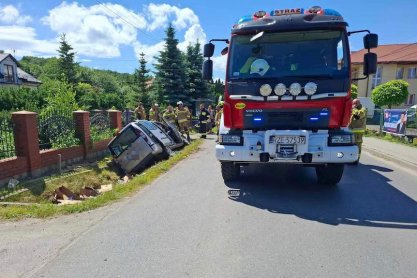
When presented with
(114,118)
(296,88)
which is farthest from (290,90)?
(114,118)

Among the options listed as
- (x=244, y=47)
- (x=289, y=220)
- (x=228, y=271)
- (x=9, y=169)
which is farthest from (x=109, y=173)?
(x=228, y=271)

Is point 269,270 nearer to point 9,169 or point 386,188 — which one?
point 386,188

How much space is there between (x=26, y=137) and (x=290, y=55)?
602 cm

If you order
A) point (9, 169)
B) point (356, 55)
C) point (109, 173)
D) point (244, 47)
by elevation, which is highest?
point (356, 55)

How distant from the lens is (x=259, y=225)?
450 centimetres

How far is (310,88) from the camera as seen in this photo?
214 inches

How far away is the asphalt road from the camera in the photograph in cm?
337

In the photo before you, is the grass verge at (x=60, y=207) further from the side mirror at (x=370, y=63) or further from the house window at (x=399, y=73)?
the house window at (x=399, y=73)

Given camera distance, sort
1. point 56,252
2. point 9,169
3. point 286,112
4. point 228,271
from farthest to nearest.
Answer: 1. point 9,169
2. point 286,112
3. point 56,252
4. point 228,271

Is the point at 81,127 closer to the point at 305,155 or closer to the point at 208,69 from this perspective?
the point at 208,69

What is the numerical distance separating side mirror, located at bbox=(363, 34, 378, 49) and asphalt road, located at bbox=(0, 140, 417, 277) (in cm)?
265

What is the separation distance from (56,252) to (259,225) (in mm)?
2494

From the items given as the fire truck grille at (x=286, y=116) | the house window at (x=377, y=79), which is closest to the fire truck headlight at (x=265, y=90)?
the fire truck grille at (x=286, y=116)

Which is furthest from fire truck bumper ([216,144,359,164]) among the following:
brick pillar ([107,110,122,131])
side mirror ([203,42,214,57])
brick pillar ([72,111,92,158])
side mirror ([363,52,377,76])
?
brick pillar ([107,110,122,131])
